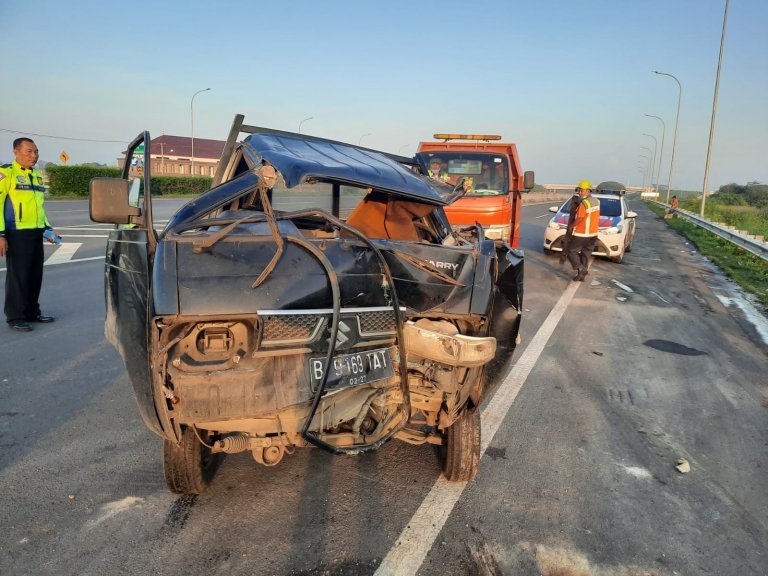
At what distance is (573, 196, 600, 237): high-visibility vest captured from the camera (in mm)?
11445

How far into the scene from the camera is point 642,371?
6.09 meters

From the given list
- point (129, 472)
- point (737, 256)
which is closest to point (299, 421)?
point (129, 472)

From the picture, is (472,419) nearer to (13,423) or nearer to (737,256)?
(13,423)

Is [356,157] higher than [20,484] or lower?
higher

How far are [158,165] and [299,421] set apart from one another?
6831 cm

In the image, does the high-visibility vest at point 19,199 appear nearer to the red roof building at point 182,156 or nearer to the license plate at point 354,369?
the license plate at point 354,369

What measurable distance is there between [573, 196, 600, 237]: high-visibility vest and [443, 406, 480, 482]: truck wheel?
345 inches

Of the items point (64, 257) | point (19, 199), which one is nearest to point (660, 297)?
point (19, 199)

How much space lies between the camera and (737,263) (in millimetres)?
15211

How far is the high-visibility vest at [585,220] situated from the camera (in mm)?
11445

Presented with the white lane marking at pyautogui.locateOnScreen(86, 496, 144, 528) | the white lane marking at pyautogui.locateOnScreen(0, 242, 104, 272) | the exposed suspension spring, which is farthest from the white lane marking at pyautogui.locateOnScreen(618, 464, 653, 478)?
the white lane marking at pyautogui.locateOnScreen(0, 242, 104, 272)

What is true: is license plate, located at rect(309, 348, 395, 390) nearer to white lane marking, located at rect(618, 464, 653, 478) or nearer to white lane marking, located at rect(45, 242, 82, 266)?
white lane marking, located at rect(618, 464, 653, 478)

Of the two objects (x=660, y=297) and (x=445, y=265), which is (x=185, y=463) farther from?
(x=660, y=297)

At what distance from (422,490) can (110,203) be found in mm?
2382
